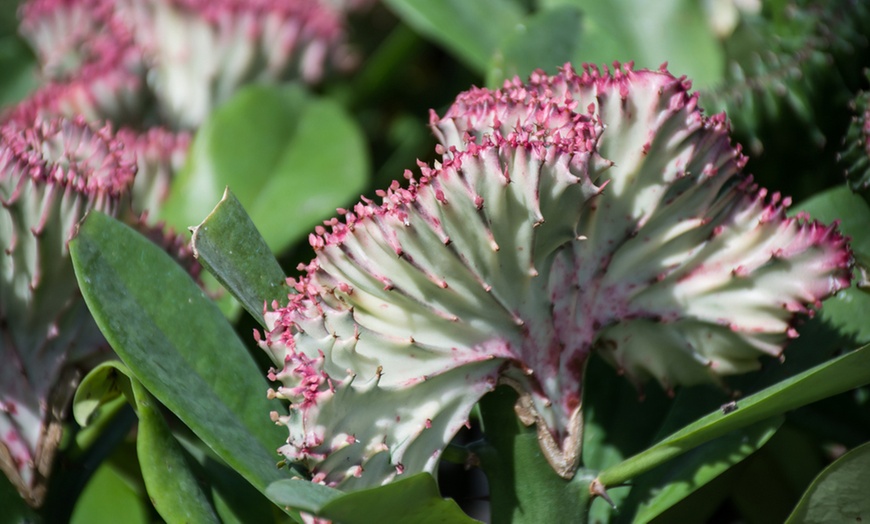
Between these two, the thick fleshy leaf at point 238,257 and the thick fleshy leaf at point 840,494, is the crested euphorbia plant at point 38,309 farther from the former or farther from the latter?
the thick fleshy leaf at point 840,494

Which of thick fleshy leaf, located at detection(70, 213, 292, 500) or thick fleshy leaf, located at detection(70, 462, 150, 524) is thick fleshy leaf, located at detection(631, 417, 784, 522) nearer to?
thick fleshy leaf, located at detection(70, 213, 292, 500)

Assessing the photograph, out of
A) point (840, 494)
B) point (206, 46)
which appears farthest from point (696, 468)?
point (206, 46)

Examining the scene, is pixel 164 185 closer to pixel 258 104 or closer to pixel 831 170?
pixel 258 104

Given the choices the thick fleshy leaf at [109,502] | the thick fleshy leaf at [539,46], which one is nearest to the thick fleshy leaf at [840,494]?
the thick fleshy leaf at [539,46]

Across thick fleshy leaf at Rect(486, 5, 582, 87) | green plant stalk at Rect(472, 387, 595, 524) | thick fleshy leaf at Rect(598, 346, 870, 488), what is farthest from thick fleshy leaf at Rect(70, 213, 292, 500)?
thick fleshy leaf at Rect(486, 5, 582, 87)

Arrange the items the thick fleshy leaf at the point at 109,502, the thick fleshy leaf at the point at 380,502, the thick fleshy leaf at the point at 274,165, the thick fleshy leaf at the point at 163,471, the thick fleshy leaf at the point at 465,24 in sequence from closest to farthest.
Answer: the thick fleshy leaf at the point at 380,502 → the thick fleshy leaf at the point at 163,471 → the thick fleshy leaf at the point at 109,502 → the thick fleshy leaf at the point at 274,165 → the thick fleshy leaf at the point at 465,24

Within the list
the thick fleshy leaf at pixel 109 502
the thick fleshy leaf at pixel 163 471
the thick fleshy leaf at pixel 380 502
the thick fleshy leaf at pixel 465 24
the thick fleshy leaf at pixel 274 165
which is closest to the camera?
the thick fleshy leaf at pixel 380 502

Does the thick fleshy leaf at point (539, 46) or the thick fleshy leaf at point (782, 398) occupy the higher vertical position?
the thick fleshy leaf at point (539, 46)
